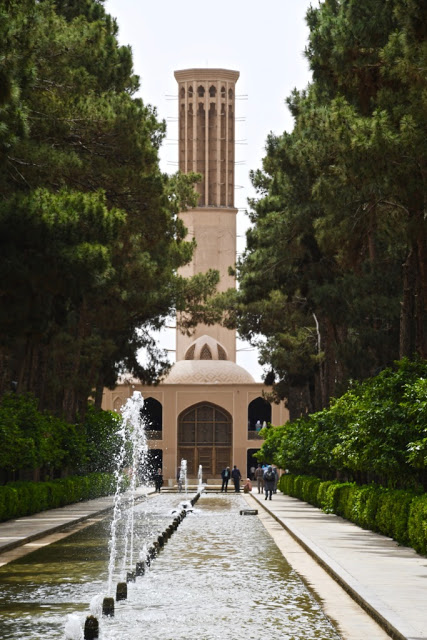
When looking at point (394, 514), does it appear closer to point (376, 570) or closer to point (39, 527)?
point (376, 570)

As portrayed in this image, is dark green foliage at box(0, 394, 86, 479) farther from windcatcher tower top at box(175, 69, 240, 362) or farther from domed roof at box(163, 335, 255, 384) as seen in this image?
windcatcher tower top at box(175, 69, 240, 362)

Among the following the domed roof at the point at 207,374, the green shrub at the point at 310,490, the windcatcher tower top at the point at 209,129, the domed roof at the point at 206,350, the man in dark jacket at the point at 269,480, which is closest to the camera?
the green shrub at the point at 310,490

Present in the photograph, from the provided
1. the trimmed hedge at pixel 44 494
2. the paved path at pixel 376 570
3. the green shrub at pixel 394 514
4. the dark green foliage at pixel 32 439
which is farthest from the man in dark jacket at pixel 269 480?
the green shrub at pixel 394 514

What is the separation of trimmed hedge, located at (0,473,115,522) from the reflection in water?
17.5 feet

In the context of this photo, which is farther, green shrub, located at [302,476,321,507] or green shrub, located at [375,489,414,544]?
green shrub, located at [302,476,321,507]

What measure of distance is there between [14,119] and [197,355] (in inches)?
2158

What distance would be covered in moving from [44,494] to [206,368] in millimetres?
41163

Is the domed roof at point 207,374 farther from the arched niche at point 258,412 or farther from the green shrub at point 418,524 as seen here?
the green shrub at point 418,524

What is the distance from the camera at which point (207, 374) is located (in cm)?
6619

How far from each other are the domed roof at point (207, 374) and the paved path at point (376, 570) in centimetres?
4506

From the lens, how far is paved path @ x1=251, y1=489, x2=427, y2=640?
26.4ft

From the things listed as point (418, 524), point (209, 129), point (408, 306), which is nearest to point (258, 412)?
point (209, 129)

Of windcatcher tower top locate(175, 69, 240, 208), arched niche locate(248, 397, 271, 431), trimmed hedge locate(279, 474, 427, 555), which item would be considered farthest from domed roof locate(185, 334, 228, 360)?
trimmed hedge locate(279, 474, 427, 555)

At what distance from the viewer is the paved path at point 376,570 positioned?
805 cm
